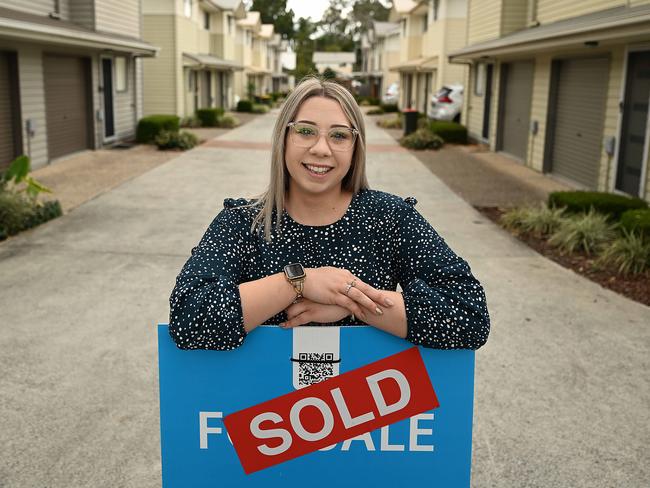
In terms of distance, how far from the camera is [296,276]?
2.12 metres

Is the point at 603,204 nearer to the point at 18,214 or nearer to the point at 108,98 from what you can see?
the point at 18,214

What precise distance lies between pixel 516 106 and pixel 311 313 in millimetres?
19062

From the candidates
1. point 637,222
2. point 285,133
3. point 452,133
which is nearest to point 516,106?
point 452,133

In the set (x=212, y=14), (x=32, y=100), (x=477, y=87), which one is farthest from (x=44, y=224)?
(x=212, y=14)

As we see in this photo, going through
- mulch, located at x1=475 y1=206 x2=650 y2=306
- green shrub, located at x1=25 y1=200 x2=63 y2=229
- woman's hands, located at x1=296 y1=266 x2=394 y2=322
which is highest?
woman's hands, located at x1=296 y1=266 x2=394 y2=322

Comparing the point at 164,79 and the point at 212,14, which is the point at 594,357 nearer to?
the point at 164,79

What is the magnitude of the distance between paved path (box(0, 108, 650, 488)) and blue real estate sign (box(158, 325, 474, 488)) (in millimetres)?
1795

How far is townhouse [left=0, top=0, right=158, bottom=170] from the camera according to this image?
14.6 m

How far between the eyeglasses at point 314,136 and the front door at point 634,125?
10.3 metres

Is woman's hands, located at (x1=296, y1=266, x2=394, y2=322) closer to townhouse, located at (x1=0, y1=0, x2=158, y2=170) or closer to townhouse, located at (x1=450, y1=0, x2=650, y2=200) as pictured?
townhouse, located at (x1=450, y1=0, x2=650, y2=200)

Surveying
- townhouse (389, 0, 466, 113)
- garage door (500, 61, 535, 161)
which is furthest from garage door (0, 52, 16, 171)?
townhouse (389, 0, 466, 113)

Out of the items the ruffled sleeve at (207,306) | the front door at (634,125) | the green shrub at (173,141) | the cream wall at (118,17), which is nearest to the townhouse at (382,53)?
the cream wall at (118,17)

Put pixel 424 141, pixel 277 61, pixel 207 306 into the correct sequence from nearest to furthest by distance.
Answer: pixel 207 306
pixel 424 141
pixel 277 61

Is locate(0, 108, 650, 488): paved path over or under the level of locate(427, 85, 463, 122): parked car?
under
